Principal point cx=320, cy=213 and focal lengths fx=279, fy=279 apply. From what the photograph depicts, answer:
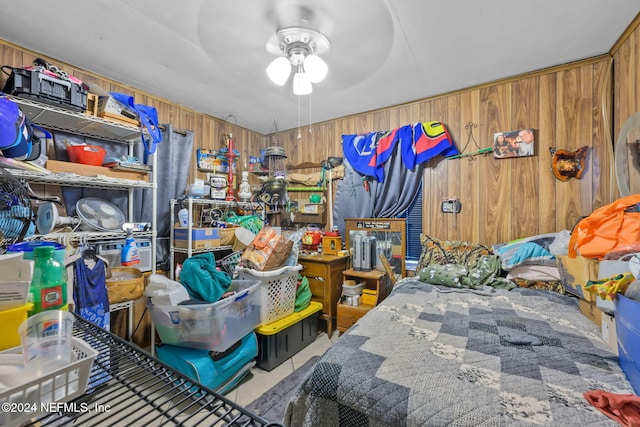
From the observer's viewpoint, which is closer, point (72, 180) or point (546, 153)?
point (72, 180)

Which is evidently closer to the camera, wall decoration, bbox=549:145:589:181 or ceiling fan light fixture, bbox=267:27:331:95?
ceiling fan light fixture, bbox=267:27:331:95

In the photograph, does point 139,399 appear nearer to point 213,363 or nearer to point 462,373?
point 462,373

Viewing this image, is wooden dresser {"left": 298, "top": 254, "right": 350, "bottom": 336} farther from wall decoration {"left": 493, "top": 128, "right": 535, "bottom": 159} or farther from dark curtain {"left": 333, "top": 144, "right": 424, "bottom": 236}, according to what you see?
wall decoration {"left": 493, "top": 128, "right": 535, "bottom": 159}

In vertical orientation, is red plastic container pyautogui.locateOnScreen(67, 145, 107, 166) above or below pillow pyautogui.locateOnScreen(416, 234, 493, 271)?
above

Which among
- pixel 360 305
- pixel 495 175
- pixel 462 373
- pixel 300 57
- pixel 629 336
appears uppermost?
pixel 300 57

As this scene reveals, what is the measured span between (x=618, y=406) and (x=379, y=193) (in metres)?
2.38

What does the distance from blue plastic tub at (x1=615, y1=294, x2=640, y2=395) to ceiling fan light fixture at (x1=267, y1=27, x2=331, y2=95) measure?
1726 mm

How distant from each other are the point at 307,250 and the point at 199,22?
220 cm

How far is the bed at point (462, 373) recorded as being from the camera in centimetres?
88

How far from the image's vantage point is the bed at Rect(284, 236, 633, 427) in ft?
2.87

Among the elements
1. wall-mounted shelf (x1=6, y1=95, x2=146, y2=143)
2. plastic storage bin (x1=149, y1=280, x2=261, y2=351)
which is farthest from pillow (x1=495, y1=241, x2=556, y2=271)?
wall-mounted shelf (x1=6, y1=95, x2=146, y2=143)

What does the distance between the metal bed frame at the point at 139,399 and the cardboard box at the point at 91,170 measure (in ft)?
6.07

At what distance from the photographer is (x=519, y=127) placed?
2432 mm

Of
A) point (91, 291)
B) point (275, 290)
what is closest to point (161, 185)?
point (91, 291)
